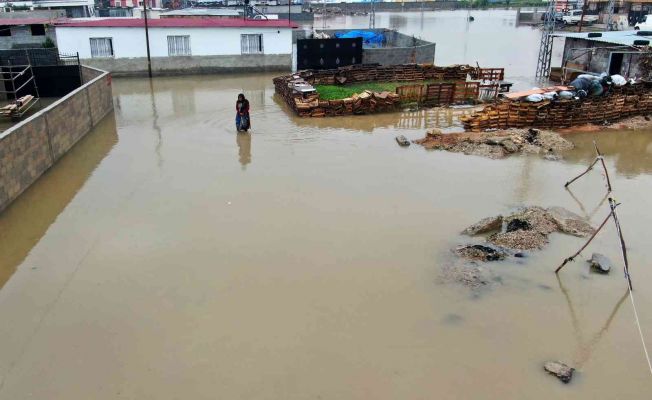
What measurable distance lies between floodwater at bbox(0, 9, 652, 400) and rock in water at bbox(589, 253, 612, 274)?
0.22 meters

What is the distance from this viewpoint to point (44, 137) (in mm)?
13383

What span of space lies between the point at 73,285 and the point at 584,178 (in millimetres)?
11989

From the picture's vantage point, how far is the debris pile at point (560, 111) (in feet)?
60.0

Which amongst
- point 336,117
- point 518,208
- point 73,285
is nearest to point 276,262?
point 73,285

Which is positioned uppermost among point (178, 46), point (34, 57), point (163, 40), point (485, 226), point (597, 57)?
point (163, 40)

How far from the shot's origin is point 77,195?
12.2 meters

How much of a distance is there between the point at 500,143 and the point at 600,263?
7.33 m

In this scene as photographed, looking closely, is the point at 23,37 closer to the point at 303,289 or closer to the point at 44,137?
the point at 44,137

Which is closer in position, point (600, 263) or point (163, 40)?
point (600, 263)

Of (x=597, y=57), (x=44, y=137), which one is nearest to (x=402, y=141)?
(x=44, y=137)

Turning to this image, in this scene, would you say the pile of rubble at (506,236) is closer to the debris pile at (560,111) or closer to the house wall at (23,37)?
the debris pile at (560,111)

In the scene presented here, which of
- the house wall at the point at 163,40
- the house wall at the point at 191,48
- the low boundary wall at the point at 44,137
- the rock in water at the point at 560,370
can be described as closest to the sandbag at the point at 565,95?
the rock in water at the point at 560,370

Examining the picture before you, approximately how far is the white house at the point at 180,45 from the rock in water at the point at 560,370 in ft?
87.0

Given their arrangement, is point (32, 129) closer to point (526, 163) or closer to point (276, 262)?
point (276, 262)
